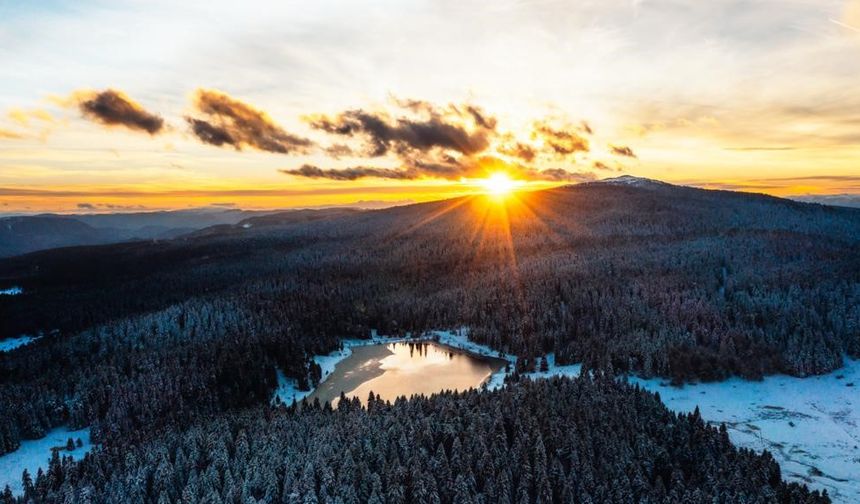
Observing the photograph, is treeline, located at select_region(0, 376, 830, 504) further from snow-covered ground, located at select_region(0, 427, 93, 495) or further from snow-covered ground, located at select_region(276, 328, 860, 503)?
snow-covered ground, located at select_region(0, 427, 93, 495)

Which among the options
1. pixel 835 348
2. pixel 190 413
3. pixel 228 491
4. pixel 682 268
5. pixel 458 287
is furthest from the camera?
pixel 458 287

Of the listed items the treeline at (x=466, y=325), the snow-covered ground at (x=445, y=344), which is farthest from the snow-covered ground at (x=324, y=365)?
the treeline at (x=466, y=325)

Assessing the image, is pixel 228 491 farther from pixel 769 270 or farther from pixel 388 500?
pixel 769 270

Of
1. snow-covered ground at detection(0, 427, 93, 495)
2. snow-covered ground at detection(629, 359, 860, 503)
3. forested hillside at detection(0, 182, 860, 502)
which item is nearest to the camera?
snow-covered ground at detection(629, 359, 860, 503)

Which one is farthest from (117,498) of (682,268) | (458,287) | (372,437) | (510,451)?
(682,268)

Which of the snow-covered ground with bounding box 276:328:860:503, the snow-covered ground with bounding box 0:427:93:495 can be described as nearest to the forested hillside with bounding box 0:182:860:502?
the snow-covered ground with bounding box 0:427:93:495
